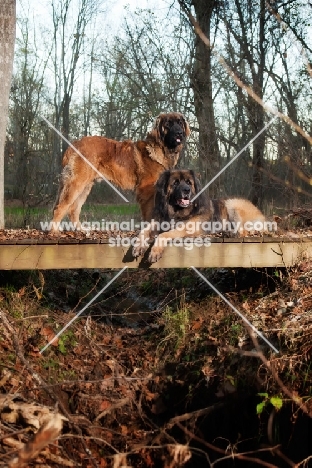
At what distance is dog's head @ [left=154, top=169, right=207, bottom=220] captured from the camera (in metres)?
5.73

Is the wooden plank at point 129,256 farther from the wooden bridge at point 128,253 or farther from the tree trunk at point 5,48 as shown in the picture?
the tree trunk at point 5,48

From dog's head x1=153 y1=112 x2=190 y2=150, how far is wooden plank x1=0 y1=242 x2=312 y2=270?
112 inches

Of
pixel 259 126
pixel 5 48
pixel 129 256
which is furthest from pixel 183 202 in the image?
pixel 259 126

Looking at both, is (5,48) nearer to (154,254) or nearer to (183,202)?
(183,202)

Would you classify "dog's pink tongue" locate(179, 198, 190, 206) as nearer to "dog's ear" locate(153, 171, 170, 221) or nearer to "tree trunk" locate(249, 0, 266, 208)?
"dog's ear" locate(153, 171, 170, 221)

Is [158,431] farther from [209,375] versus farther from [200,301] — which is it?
[200,301]

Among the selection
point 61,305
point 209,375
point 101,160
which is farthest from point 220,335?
point 101,160

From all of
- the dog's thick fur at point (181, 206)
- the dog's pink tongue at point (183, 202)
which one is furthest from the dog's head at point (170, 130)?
the dog's pink tongue at point (183, 202)

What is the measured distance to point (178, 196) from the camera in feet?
18.7

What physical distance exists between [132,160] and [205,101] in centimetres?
541

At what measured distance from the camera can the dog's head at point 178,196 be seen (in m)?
5.73

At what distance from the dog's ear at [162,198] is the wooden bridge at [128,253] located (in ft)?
3.16

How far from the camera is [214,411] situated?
413 centimetres

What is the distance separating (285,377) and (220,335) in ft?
3.56
